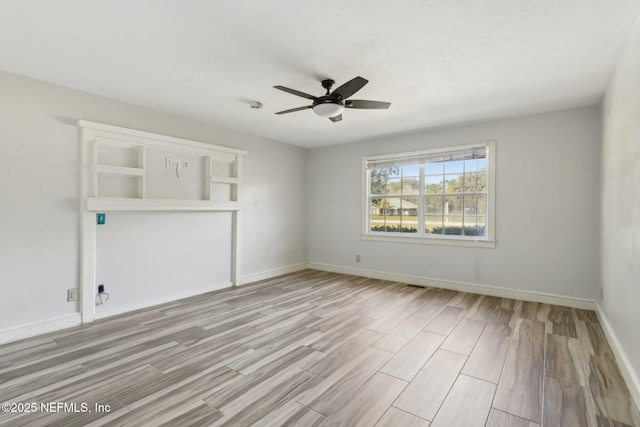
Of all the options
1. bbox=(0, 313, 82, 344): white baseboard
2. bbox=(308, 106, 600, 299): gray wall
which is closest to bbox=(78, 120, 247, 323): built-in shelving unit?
bbox=(0, 313, 82, 344): white baseboard

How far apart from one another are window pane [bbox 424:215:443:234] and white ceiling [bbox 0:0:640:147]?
6.04 ft

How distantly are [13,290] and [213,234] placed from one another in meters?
2.20

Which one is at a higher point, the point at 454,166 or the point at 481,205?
the point at 454,166

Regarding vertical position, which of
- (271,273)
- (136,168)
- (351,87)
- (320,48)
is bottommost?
(271,273)

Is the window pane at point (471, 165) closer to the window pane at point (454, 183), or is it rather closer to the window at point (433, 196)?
the window at point (433, 196)

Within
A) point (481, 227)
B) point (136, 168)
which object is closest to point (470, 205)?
point (481, 227)

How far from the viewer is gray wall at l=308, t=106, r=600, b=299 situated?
3713mm

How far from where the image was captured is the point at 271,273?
5480 millimetres

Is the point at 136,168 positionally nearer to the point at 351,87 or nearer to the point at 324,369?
the point at 351,87

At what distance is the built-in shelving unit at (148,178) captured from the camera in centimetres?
329

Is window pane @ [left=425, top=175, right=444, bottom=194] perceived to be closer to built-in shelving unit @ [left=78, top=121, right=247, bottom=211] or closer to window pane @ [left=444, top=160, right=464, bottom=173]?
window pane @ [left=444, top=160, right=464, bottom=173]

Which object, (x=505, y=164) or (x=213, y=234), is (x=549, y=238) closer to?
(x=505, y=164)

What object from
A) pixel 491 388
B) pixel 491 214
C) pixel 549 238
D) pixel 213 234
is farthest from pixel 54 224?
pixel 549 238

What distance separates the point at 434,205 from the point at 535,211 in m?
1.35
